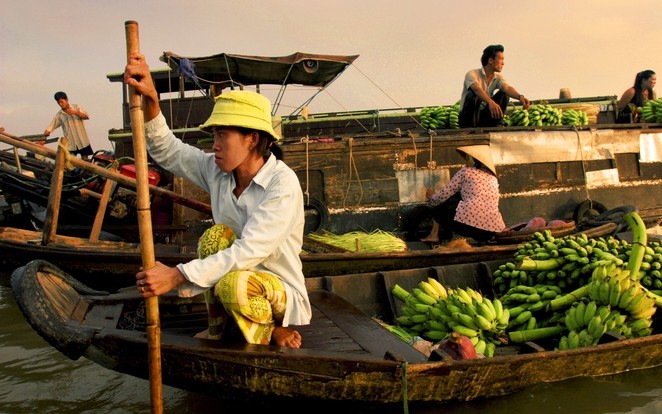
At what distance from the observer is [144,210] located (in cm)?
250

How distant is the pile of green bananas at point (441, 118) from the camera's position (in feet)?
30.0

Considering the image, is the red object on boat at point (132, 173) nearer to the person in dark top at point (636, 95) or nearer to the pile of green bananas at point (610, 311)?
the pile of green bananas at point (610, 311)

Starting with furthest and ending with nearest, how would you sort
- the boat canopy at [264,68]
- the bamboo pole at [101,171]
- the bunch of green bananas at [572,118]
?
the bunch of green bananas at [572,118] → the boat canopy at [264,68] → the bamboo pole at [101,171]

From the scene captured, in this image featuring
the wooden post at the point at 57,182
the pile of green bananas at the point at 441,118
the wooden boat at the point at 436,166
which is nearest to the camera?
the wooden post at the point at 57,182

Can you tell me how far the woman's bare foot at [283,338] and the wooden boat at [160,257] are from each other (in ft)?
8.23

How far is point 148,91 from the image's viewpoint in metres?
2.65

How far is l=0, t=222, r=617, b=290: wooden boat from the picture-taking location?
18.6ft

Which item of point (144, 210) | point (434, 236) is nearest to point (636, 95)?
point (434, 236)

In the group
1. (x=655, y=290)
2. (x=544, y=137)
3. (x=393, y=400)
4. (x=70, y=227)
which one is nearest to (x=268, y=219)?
(x=393, y=400)

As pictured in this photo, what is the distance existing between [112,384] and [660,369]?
4.05 metres

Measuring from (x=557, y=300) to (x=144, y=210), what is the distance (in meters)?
3.02

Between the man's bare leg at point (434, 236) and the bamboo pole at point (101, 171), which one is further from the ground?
the bamboo pole at point (101, 171)

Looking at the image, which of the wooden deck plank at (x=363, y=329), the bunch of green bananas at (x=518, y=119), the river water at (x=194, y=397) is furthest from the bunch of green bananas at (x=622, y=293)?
the bunch of green bananas at (x=518, y=119)

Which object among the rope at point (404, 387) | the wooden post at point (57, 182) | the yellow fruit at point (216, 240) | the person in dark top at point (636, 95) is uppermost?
the person in dark top at point (636, 95)
